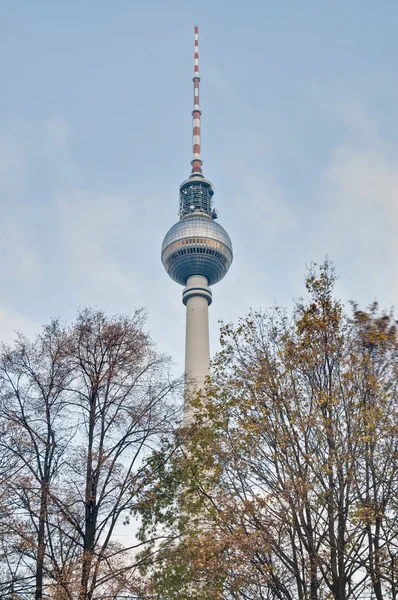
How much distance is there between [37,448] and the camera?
1593 cm

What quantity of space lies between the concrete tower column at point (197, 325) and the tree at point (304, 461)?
62440 mm

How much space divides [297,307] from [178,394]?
4936 millimetres

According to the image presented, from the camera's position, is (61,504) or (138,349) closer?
(61,504)

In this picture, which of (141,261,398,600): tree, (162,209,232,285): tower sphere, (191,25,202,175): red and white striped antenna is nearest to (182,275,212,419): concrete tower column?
(162,209,232,285): tower sphere

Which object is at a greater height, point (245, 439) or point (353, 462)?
point (245, 439)

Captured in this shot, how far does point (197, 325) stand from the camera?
84938 millimetres

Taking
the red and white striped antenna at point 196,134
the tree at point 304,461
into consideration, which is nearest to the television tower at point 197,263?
the red and white striped antenna at point 196,134

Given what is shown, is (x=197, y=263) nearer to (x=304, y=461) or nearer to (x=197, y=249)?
(x=197, y=249)

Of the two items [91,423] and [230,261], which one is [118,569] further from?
[230,261]

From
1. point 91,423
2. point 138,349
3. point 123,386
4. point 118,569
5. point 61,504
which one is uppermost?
point 138,349

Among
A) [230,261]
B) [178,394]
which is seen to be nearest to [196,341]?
[230,261]

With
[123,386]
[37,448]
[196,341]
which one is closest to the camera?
[37,448]

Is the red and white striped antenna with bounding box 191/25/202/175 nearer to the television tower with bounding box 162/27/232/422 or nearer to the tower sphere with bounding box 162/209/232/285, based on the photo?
the television tower with bounding box 162/27/232/422

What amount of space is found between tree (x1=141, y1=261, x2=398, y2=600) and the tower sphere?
7144 centimetres
